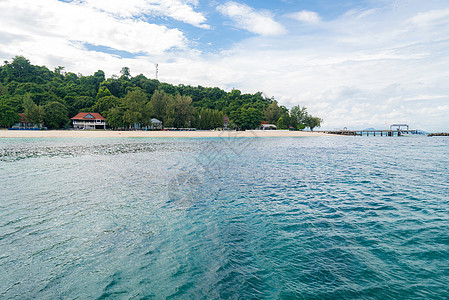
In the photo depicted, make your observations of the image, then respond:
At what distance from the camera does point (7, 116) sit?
8550 cm

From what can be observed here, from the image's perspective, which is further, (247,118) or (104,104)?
(247,118)

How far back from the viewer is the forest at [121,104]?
94000 millimetres

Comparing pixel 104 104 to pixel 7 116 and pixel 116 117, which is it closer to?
pixel 116 117

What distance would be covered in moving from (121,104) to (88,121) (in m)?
20.8

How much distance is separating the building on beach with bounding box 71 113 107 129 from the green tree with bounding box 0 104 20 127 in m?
21.5

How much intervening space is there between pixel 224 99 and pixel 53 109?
100 m

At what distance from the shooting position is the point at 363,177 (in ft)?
64.3

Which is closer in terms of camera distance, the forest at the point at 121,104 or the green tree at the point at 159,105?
the forest at the point at 121,104

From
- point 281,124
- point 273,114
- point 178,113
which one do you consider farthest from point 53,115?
point 273,114

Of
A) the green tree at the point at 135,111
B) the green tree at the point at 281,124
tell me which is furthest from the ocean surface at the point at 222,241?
the green tree at the point at 281,124

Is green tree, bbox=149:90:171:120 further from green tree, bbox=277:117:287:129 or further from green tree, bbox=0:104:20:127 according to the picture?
green tree, bbox=277:117:287:129

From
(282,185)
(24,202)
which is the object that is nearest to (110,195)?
(24,202)

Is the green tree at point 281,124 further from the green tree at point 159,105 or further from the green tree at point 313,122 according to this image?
the green tree at point 159,105

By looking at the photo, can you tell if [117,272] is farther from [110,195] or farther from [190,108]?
[190,108]
